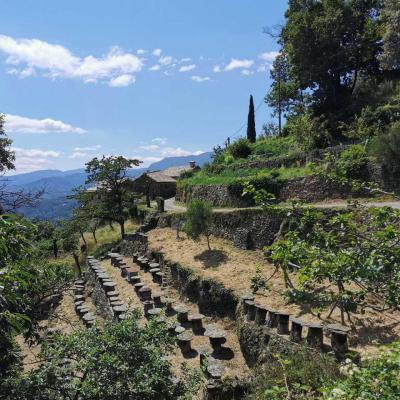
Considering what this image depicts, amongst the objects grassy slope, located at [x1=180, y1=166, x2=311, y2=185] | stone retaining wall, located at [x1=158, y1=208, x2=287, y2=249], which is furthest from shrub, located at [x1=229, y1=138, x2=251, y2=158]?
stone retaining wall, located at [x1=158, y1=208, x2=287, y2=249]

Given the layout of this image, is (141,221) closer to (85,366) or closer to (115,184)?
(115,184)

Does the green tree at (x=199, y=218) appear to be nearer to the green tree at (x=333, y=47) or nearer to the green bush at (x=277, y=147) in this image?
the green bush at (x=277, y=147)

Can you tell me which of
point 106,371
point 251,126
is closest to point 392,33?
point 251,126

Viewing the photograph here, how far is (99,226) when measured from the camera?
41.6 metres

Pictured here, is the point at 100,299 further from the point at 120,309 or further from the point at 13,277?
the point at 13,277

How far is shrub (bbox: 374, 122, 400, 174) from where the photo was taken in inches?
642

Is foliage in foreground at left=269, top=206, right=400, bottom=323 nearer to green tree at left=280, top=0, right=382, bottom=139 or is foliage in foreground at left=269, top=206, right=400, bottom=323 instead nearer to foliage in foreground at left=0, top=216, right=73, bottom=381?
foliage in foreground at left=0, top=216, right=73, bottom=381

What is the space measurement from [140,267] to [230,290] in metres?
8.19

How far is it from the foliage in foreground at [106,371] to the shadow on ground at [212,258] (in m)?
8.86

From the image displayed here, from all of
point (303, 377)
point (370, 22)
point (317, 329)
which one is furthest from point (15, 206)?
point (370, 22)

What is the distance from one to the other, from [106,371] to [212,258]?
415 inches

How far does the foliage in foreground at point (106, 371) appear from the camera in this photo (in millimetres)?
5957

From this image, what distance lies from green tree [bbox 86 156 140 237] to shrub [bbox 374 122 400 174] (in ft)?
59.7

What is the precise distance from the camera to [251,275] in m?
13.9
